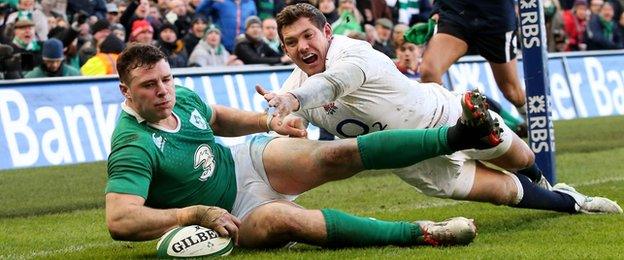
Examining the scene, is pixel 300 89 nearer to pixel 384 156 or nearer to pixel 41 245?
pixel 384 156

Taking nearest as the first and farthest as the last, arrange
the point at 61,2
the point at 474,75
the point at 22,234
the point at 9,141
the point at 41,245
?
the point at 41,245, the point at 22,234, the point at 9,141, the point at 61,2, the point at 474,75

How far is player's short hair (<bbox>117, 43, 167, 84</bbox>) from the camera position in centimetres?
721

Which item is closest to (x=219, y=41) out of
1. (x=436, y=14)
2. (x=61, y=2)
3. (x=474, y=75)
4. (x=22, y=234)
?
(x=61, y=2)

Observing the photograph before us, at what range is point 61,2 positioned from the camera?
746 inches

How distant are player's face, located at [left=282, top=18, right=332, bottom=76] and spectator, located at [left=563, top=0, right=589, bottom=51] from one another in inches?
728

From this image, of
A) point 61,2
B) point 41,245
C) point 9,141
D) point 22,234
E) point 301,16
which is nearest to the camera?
point 301,16

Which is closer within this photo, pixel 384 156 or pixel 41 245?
pixel 384 156

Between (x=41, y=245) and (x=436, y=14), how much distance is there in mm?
4423

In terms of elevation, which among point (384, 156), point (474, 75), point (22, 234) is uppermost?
point (384, 156)

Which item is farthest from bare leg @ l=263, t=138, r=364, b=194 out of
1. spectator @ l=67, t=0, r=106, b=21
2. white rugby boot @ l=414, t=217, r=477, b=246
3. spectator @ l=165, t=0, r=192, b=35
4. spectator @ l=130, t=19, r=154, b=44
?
spectator @ l=165, t=0, r=192, b=35

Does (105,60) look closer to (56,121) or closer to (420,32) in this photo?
(56,121)

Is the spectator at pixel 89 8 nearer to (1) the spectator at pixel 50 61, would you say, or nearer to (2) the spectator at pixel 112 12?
(2) the spectator at pixel 112 12

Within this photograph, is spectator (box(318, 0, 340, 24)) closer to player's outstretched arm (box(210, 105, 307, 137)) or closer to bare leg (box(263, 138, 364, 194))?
player's outstretched arm (box(210, 105, 307, 137))

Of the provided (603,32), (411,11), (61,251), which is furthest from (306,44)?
(603,32)
